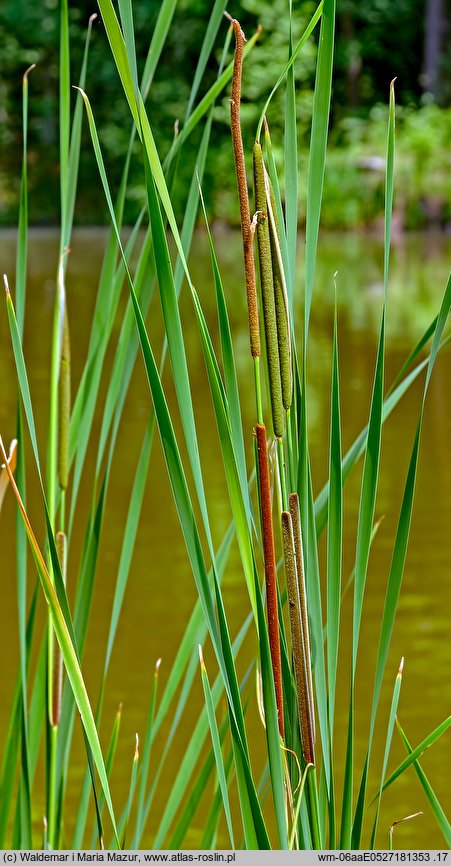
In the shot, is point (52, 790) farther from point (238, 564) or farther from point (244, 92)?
point (244, 92)

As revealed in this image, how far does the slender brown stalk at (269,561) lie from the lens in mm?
393

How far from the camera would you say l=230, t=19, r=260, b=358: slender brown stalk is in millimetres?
380

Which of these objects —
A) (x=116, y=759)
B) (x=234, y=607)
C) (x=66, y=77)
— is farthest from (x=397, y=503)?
(x=66, y=77)

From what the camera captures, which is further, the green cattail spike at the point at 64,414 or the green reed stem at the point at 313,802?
the green cattail spike at the point at 64,414

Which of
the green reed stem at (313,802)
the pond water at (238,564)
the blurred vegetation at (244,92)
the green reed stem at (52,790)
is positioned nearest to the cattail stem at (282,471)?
the green reed stem at (313,802)

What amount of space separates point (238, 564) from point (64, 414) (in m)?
1.89

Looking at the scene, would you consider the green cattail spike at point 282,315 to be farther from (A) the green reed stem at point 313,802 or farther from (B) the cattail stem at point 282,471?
(A) the green reed stem at point 313,802

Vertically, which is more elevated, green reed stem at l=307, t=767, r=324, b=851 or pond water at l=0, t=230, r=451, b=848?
green reed stem at l=307, t=767, r=324, b=851

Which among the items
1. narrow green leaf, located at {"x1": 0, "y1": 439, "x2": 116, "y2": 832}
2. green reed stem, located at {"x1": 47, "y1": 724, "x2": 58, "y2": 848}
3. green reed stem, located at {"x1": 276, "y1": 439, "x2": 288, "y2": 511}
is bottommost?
green reed stem, located at {"x1": 47, "y1": 724, "x2": 58, "y2": 848}

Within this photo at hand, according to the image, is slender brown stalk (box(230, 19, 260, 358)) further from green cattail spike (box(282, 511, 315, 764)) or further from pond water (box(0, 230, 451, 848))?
pond water (box(0, 230, 451, 848))

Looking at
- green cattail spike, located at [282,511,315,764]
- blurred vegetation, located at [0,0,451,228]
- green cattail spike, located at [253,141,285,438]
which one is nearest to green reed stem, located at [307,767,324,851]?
green cattail spike, located at [282,511,315,764]

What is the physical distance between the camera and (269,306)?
41 centimetres

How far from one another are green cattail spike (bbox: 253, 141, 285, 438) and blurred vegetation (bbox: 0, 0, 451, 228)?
30.4 feet
